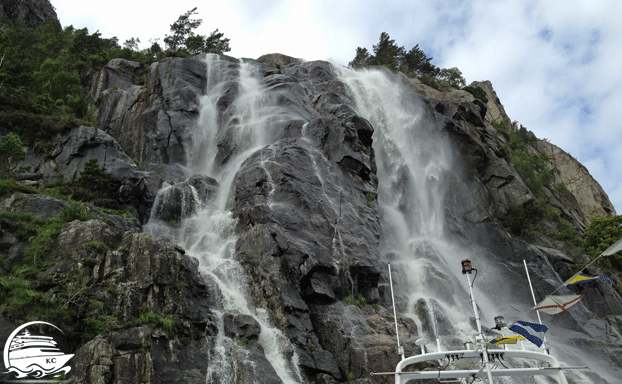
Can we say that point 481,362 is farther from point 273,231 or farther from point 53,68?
point 53,68

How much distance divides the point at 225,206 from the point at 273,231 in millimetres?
6089

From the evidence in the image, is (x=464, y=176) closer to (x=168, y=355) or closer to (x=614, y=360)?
(x=614, y=360)

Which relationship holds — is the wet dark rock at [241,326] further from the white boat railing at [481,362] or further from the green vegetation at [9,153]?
the green vegetation at [9,153]

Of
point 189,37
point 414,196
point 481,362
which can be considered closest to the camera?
point 481,362

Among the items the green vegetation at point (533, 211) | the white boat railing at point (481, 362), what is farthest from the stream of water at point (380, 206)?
the green vegetation at point (533, 211)

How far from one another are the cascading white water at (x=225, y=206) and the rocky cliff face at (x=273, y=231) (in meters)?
0.12

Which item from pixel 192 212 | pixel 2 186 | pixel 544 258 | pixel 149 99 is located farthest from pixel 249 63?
pixel 544 258

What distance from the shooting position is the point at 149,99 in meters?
40.3

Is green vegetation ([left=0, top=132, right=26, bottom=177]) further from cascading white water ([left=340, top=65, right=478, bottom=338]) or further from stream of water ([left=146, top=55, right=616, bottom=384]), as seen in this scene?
cascading white water ([left=340, top=65, right=478, bottom=338])

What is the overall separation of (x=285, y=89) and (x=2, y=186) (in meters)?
24.3

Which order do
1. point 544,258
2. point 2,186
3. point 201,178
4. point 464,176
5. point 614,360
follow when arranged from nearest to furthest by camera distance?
point 2,186, point 614,360, point 201,178, point 544,258, point 464,176

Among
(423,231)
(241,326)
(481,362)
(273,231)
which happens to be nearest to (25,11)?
(273,231)

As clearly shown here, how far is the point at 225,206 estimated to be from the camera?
27875mm

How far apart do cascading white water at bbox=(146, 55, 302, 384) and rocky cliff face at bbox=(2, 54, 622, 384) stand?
Answer: 0.12 metres
